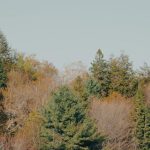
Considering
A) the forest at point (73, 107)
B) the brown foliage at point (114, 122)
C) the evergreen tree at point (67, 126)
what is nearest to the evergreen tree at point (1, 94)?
the forest at point (73, 107)

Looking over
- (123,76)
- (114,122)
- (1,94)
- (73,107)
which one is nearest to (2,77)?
(1,94)

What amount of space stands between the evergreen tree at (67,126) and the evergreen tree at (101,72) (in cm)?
2533

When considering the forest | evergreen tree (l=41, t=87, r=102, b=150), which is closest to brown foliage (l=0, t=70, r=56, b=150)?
the forest

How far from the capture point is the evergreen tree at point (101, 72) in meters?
62.3

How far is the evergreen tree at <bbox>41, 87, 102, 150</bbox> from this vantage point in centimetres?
3400

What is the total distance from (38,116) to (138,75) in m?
32.0

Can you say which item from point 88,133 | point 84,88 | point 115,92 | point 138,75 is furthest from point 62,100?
point 138,75

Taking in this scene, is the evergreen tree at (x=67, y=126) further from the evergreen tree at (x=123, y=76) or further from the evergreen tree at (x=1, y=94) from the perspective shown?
the evergreen tree at (x=123, y=76)

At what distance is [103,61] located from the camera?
6694 centimetres

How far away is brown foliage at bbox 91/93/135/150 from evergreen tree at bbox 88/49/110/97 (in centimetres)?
1154

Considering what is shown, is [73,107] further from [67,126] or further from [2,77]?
[2,77]

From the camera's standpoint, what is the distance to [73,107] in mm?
34438

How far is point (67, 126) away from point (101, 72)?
3118 cm

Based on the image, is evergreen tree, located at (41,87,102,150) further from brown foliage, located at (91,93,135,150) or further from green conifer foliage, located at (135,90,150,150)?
green conifer foliage, located at (135,90,150,150)
